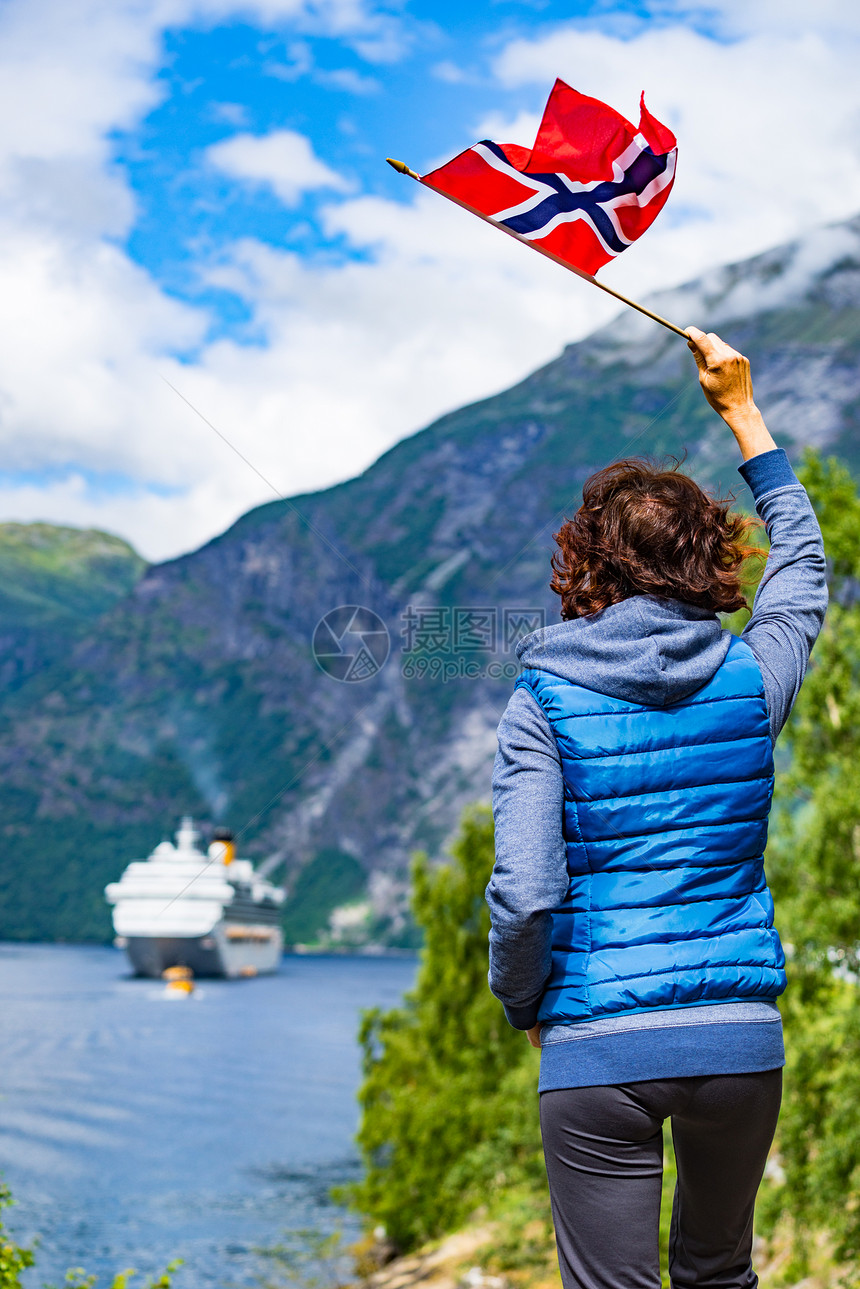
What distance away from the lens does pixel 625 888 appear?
5.04ft

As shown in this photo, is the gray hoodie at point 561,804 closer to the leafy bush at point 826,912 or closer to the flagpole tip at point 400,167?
the flagpole tip at point 400,167

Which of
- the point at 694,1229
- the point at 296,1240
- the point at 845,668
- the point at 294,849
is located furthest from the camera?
the point at 294,849

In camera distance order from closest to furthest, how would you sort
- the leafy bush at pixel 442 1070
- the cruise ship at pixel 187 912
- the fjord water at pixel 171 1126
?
the leafy bush at pixel 442 1070, the fjord water at pixel 171 1126, the cruise ship at pixel 187 912

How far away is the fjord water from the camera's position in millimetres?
19875

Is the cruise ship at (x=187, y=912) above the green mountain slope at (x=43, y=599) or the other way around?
the other way around

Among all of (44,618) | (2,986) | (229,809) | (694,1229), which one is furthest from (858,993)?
(44,618)

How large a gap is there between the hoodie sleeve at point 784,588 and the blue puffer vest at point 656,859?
5.7 inches

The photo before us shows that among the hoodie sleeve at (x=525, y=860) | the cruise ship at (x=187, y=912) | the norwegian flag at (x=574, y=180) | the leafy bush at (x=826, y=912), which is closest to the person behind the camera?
the hoodie sleeve at (x=525, y=860)

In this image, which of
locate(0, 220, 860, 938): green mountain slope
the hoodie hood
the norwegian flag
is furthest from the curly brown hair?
locate(0, 220, 860, 938): green mountain slope

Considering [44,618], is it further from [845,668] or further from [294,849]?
[845,668]

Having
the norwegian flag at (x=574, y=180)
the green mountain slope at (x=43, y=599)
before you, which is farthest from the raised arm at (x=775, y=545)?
the green mountain slope at (x=43, y=599)

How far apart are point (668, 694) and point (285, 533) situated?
137956 millimetres

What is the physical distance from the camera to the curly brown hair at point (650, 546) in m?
1.70

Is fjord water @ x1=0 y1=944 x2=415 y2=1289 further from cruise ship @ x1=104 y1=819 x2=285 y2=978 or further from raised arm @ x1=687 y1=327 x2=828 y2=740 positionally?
raised arm @ x1=687 y1=327 x2=828 y2=740
